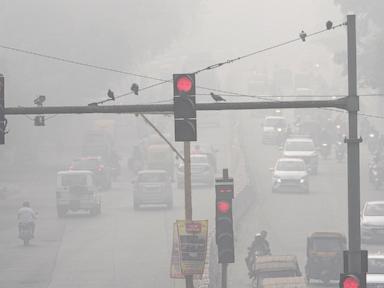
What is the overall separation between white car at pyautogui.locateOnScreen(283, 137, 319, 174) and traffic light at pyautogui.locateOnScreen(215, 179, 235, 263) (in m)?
42.6

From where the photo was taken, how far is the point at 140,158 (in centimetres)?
7638

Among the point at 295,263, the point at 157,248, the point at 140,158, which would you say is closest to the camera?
the point at 295,263

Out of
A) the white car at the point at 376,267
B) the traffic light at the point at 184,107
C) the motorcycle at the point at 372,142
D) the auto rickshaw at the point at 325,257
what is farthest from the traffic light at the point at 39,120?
the motorcycle at the point at 372,142

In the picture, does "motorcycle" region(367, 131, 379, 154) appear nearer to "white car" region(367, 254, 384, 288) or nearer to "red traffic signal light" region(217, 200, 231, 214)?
"white car" region(367, 254, 384, 288)

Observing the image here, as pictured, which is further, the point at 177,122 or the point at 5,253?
the point at 5,253

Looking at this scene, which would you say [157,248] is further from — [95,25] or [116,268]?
[95,25]

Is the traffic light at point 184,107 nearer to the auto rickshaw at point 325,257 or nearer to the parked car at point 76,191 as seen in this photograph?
the auto rickshaw at point 325,257

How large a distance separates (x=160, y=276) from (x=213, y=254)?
257 centimetres

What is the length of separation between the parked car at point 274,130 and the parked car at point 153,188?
32413mm

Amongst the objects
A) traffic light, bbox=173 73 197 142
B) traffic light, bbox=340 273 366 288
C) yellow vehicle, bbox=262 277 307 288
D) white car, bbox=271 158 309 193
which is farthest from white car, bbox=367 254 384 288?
white car, bbox=271 158 309 193

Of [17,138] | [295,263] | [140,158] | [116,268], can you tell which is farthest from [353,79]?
[17,138]

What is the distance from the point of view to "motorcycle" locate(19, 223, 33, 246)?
4650 centimetres

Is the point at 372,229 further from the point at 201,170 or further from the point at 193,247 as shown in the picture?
the point at 201,170

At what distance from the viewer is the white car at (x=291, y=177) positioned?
60.7 m
